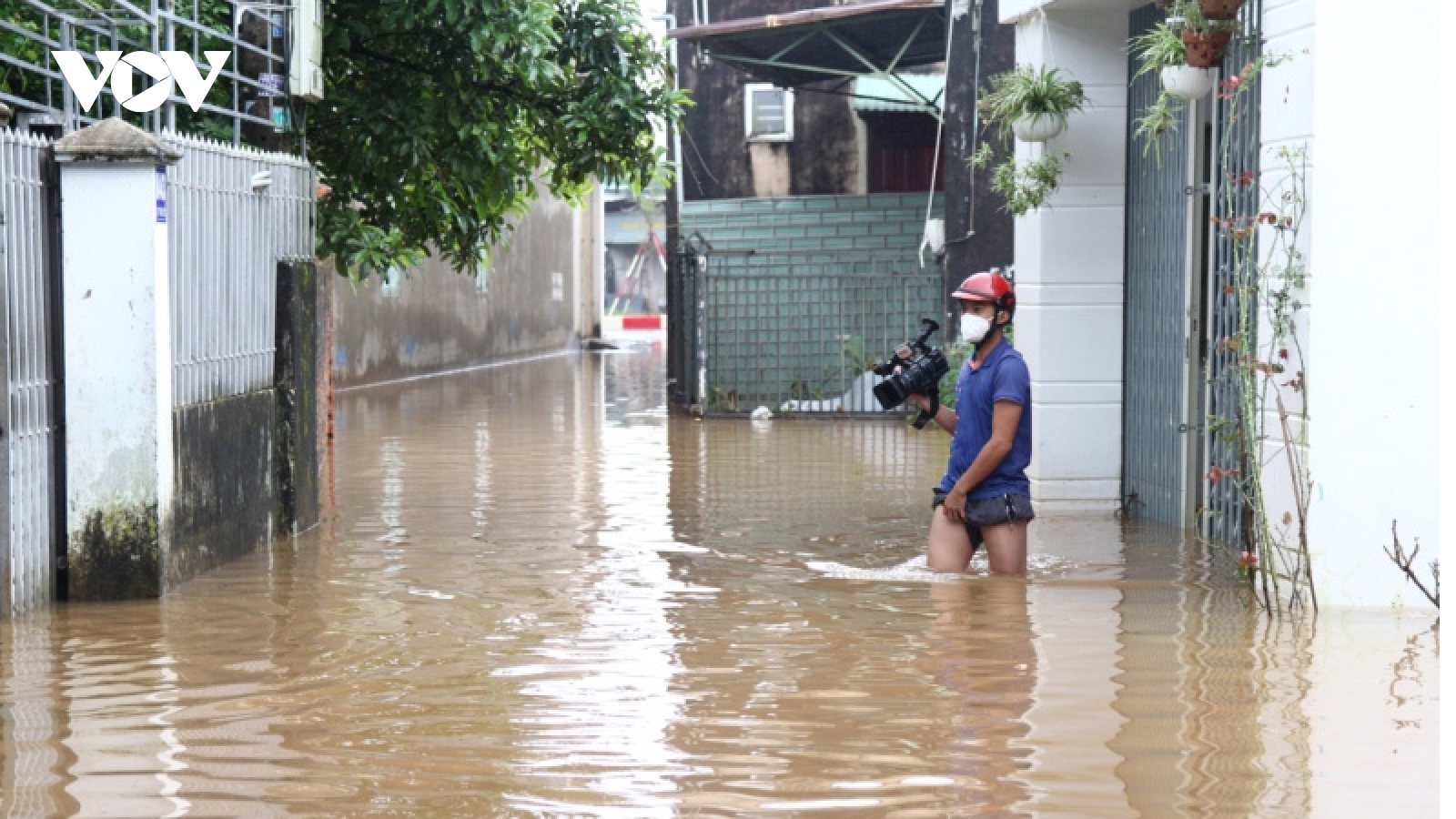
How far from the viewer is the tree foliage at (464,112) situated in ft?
43.8

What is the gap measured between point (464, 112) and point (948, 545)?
650 cm

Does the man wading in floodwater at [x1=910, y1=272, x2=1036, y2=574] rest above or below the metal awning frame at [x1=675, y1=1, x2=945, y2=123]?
below

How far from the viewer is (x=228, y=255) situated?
10.4m

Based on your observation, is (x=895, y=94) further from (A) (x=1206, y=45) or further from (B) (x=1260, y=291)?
(B) (x=1260, y=291)

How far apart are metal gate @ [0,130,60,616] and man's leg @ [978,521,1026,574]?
432 cm

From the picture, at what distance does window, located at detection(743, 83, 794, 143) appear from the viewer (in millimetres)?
28297

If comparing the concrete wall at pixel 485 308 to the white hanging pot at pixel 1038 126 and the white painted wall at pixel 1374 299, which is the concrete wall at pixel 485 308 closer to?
the white hanging pot at pixel 1038 126

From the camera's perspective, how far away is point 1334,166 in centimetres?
786

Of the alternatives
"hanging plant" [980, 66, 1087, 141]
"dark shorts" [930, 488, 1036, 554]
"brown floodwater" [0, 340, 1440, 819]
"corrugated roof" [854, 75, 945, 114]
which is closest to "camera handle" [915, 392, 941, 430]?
"dark shorts" [930, 488, 1036, 554]

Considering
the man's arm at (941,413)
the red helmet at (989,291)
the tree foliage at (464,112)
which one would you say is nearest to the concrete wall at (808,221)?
the tree foliage at (464,112)

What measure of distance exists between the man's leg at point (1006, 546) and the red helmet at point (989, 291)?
3.37 feet

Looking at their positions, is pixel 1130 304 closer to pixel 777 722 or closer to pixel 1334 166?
pixel 1334 166

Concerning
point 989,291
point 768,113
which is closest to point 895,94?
point 768,113

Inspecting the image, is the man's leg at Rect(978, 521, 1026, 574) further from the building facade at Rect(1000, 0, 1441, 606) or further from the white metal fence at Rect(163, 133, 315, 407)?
the white metal fence at Rect(163, 133, 315, 407)
